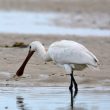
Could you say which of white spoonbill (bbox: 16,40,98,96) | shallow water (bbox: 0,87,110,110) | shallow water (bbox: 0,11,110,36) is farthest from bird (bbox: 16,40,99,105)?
shallow water (bbox: 0,11,110,36)

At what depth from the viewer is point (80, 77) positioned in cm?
1359

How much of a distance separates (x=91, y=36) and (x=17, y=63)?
7.01m

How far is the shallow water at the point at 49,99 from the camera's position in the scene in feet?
34.3

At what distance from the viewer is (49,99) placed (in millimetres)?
11109

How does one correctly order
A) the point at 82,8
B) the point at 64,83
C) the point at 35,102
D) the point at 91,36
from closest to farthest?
the point at 35,102, the point at 64,83, the point at 91,36, the point at 82,8

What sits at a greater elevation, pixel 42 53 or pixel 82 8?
pixel 82 8

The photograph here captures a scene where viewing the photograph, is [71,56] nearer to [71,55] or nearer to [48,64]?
[71,55]

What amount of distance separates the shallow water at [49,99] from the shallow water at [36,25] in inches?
403

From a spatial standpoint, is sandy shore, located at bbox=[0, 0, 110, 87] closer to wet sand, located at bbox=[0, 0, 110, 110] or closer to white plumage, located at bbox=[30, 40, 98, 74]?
wet sand, located at bbox=[0, 0, 110, 110]

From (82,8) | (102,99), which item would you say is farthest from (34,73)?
(82,8)

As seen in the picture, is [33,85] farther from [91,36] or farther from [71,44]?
[91,36]

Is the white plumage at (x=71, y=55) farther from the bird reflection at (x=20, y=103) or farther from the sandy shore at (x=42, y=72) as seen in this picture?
the bird reflection at (x=20, y=103)

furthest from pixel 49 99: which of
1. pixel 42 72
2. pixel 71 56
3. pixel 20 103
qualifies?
pixel 42 72

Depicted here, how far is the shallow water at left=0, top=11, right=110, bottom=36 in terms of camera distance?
76.3 feet
